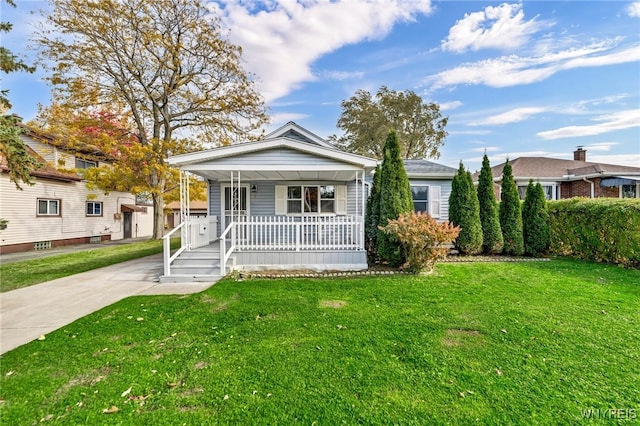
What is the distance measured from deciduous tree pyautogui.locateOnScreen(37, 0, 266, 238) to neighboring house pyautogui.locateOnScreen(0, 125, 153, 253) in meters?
2.98

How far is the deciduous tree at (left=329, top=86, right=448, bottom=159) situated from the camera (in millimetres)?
28797

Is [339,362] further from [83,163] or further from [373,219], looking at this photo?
[83,163]

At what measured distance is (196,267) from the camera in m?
7.35

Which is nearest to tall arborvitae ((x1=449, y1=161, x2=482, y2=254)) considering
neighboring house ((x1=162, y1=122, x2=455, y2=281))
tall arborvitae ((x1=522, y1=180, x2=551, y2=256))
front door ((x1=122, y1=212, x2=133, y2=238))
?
tall arborvitae ((x1=522, y1=180, x2=551, y2=256))

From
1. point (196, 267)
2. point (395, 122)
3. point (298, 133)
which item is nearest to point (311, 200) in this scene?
point (298, 133)

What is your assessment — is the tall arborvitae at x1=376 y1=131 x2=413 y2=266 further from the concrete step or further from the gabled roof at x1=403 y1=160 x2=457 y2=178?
the concrete step

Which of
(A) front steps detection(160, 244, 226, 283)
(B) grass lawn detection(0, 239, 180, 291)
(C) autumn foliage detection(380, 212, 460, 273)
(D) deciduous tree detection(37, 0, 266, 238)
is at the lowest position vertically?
(B) grass lawn detection(0, 239, 180, 291)

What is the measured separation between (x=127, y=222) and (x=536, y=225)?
82.4ft

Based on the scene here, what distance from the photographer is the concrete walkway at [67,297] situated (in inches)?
168

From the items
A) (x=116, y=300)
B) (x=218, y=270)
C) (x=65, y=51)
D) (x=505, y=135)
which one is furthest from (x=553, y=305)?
(x=65, y=51)

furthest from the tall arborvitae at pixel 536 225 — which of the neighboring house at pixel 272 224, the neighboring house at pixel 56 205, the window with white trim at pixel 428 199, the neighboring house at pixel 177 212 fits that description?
the neighboring house at pixel 177 212

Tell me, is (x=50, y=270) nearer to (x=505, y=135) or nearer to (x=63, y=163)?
(x=63, y=163)

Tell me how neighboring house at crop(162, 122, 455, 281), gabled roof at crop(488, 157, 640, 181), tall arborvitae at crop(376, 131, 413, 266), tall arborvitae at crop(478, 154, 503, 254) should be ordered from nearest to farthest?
neighboring house at crop(162, 122, 455, 281) < tall arborvitae at crop(376, 131, 413, 266) < tall arborvitae at crop(478, 154, 503, 254) < gabled roof at crop(488, 157, 640, 181)

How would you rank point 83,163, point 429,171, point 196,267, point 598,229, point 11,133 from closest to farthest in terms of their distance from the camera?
point 11,133, point 196,267, point 598,229, point 429,171, point 83,163
